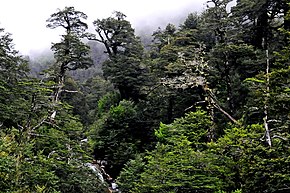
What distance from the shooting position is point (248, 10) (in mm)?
16094

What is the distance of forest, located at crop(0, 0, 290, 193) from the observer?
297 inches

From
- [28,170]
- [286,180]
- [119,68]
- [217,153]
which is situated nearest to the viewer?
[286,180]

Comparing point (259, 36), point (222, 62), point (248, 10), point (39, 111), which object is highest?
point (248, 10)

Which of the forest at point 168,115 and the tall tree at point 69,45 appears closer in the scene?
the forest at point 168,115

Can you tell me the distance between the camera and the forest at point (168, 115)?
7555mm

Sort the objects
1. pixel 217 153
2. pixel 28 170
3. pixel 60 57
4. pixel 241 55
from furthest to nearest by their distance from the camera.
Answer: pixel 60 57 < pixel 241 55 < pixel 217 153 < pixel 28 170

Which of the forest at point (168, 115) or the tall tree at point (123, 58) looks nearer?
the forest at point (168, 115)

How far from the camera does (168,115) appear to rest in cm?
1920

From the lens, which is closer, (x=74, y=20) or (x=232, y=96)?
(x=232, y=96)

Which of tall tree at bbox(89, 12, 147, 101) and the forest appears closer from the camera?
the forest

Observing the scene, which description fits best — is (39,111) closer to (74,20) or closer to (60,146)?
(60,146)

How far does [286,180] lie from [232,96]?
375 inches

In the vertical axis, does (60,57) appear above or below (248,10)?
below

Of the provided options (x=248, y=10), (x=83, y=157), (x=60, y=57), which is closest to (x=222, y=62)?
(x=248, y=10)
